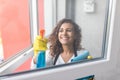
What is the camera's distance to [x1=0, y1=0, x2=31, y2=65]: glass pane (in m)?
0.86

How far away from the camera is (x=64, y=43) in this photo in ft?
2.84

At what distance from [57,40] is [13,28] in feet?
0.90

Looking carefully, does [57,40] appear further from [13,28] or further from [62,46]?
[13,28]

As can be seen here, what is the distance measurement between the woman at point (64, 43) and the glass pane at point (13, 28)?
5.6 inches

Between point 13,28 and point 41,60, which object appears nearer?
point 41,60

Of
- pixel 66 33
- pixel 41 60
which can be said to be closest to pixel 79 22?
pixel 66 33

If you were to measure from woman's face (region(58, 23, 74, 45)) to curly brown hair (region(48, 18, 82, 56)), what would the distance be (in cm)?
2

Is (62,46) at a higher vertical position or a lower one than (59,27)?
lower

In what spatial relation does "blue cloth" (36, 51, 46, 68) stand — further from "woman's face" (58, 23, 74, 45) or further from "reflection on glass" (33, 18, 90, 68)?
"woman's face" (58, 23, 74, 45)

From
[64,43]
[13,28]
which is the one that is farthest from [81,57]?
[13,28]

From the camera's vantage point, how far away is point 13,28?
928 mm

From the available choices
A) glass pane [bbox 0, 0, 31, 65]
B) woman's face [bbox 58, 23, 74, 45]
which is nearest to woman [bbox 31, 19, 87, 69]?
woman's face [bbox 58, 23, 74, 45]

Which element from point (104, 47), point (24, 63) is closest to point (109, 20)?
point (104, 47)

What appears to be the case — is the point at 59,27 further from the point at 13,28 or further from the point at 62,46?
the point at 13,28
